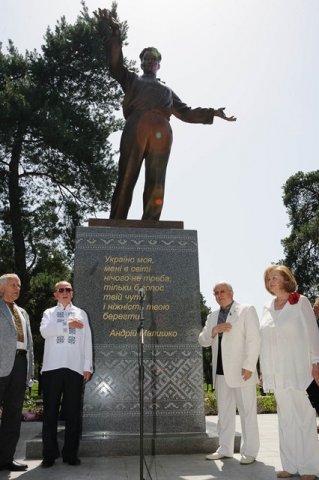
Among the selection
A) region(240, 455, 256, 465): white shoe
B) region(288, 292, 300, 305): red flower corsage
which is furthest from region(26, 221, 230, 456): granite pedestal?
region(288, 292, 300, 305): red flower corsage

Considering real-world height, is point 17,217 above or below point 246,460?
above

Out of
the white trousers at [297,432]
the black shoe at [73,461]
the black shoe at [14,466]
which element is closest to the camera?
the white trousers at [297,432]

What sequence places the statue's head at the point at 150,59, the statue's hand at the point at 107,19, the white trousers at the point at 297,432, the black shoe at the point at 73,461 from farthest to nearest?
the statue's head at the point at 150,59 → the statue's hand at the point at 107,19 → the black shoe at the point at 73,461 → the white trousers at the point at 297,432

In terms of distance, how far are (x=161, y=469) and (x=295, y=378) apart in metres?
1.47

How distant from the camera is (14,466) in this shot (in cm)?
456

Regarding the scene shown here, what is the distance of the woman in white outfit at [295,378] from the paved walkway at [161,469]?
29cm

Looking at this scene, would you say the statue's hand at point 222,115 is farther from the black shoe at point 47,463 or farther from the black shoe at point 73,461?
the black shoe at point 47,463

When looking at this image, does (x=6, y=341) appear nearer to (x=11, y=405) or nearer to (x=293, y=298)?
(x=11, y=405)

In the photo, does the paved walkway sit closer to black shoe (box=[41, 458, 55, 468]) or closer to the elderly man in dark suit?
black shoe (box=[41, 458, 55, 468])

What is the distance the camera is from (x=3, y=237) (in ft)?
58.9

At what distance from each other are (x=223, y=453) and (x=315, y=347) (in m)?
1.62

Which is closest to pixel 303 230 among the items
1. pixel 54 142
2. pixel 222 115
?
pixel 54 142

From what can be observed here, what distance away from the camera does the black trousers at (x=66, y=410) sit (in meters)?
4.68

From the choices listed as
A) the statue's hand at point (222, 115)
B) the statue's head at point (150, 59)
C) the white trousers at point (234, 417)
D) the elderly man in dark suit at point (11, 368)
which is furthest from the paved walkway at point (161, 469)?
the statue's head at point (150, 59)
